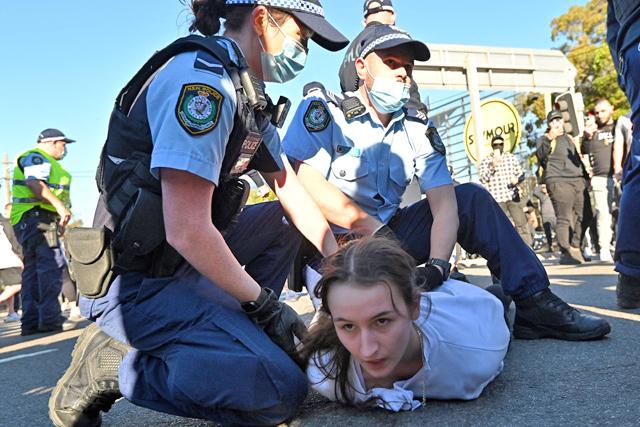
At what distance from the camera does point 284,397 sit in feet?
6.01

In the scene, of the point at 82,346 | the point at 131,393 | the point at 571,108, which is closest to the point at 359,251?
the point at 131,393

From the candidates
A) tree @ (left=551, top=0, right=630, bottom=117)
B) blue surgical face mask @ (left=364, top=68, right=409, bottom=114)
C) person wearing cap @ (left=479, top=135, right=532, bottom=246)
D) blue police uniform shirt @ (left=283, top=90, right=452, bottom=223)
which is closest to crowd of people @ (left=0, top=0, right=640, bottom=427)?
blue police uniform shirt @ (left=283, top=90, right=452, bottom=223)

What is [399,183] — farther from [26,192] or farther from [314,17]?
[26,192]

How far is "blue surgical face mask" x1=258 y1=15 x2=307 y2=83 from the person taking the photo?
2.26m

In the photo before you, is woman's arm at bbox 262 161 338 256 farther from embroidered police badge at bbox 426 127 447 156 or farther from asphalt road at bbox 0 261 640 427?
embroidered police badge at bbox 426 127 447 156

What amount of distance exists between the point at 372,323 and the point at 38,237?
517 cm

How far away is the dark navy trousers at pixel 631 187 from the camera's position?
201 centimetres

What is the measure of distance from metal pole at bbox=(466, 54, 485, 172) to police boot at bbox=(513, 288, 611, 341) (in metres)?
6.99

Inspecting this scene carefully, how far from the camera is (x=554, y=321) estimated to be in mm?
2613

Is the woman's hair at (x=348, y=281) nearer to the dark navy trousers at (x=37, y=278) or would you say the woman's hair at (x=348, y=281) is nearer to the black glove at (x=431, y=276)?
the black glove at (x=431, y=276)

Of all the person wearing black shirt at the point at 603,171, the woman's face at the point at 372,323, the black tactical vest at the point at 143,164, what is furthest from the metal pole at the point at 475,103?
the woman's face at the point at 372,323

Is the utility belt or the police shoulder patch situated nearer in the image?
the utility belt

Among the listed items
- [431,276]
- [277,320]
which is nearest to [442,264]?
[431,276]

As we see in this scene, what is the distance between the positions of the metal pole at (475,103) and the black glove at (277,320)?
7844mm
